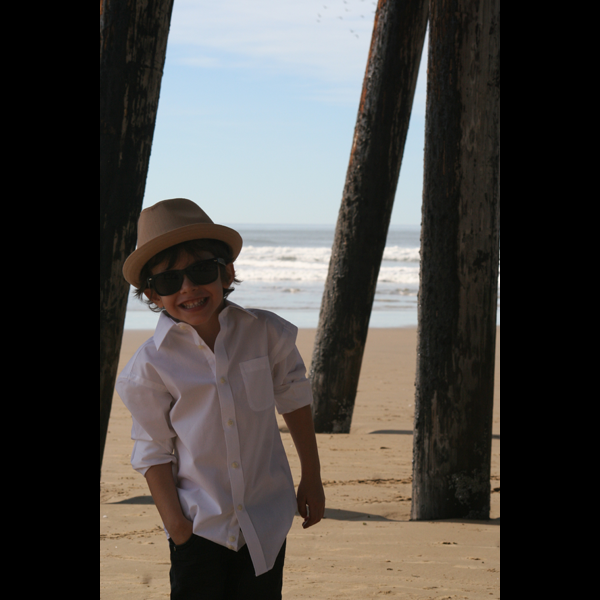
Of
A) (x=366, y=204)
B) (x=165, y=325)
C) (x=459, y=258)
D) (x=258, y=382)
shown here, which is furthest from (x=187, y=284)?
(x=366, y=204)

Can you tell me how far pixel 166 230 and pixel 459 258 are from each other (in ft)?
5.44

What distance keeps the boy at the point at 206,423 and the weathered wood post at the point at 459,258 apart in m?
1.38

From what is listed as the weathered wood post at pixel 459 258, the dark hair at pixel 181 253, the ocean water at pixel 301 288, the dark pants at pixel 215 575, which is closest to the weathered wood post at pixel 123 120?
the dark hair at pixel 181 253

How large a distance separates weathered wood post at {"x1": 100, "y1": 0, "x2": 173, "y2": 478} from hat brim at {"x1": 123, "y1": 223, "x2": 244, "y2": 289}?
2.40ft

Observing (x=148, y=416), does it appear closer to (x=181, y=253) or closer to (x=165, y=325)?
(x=165, y=325)

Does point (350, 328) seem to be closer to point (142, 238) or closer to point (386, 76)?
point (386, 76)

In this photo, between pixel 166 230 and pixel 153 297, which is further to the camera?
pixel 153 297

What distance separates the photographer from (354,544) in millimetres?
3156

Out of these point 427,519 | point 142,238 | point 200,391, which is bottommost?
point 427,519
